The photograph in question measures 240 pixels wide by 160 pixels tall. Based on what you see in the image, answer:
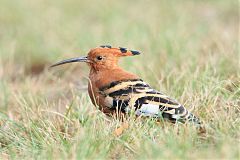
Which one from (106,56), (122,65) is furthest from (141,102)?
(122,65)

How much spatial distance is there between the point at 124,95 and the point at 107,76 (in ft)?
0.90

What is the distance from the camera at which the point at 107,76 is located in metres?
4.35

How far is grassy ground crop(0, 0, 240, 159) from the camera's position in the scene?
3.69 meters

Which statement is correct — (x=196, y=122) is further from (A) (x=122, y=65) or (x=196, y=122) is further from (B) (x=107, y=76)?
(A) (x=122, y=65)

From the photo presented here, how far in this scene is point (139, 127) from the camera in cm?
388

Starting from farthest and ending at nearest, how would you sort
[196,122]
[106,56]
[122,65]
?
[122,65], [106,56], [196,122]

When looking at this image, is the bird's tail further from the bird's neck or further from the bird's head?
the bird's head

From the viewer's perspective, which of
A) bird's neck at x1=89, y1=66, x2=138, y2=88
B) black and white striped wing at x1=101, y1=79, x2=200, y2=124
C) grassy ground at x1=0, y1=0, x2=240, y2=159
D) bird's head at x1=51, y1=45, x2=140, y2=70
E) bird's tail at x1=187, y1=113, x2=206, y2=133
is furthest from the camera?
bird's head at x1=51, y1=45, x2=140, y2=70

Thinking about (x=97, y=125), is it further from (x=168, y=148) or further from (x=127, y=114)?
(x=168, y=148)

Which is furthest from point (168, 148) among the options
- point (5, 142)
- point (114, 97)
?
point (5, 142)

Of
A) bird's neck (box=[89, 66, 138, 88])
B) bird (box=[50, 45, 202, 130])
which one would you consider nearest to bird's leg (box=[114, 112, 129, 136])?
bird (box=[50, 45, 202, 130])

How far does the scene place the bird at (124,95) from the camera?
3986 millimetres

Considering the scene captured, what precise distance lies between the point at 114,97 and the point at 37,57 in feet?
9.47

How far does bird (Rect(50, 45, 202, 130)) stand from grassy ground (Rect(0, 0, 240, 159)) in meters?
0.07
